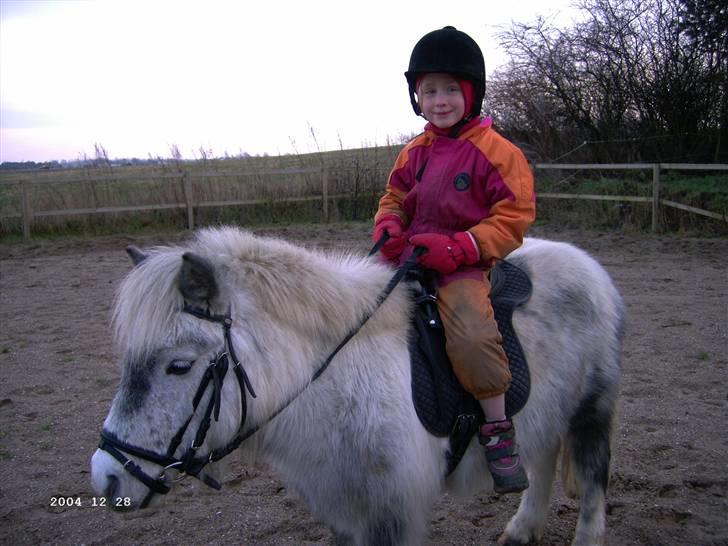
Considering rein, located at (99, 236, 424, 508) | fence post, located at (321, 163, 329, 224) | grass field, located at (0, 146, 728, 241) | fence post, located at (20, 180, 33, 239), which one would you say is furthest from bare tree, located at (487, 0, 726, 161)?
rein, located at (99, 236, 424, 508)

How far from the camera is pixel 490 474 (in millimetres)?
2410

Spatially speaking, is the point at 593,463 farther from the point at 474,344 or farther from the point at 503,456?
the point at 474,344

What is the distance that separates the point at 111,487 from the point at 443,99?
1925 millimetres

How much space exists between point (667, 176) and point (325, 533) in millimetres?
13876

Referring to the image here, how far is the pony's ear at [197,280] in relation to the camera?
181 cm

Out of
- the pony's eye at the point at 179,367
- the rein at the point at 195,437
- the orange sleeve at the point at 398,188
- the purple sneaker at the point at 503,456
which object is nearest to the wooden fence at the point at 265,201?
the orange sleeve at the point at 398,188

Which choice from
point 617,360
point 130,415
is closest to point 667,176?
point 617,360

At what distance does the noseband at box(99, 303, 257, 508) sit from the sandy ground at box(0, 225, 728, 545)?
4.88ft

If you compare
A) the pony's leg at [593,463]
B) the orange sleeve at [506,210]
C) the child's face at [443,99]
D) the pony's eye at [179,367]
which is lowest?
the pony's leg at [593,463]

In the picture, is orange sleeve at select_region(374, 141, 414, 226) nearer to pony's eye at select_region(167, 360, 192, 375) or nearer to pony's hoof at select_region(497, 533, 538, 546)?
pony's eye at select_region(167, 360, 192, 375)

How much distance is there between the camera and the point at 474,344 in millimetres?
2150

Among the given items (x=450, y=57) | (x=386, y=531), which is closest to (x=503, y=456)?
(x=386, y=531)

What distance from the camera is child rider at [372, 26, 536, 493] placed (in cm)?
219

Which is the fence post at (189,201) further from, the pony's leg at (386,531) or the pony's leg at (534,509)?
the pony's leg at (386,531)
